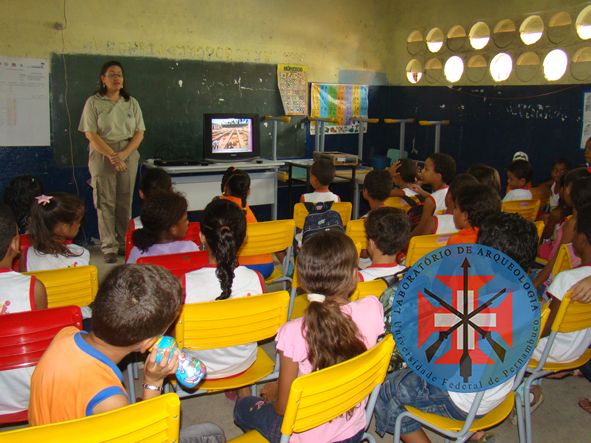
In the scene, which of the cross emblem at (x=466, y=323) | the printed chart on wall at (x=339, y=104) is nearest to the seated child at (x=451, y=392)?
the cross emblem at (x=466, y=323)

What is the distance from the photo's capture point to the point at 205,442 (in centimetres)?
163

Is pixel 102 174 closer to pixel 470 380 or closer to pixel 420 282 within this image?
pixel 420 282

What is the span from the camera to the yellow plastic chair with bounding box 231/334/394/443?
4.25 feet

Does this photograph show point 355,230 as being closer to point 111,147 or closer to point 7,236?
point 7,236

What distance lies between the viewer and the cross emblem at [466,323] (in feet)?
6.40

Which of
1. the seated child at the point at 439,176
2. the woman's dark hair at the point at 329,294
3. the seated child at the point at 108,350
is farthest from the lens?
the seated child at the point at 439,176

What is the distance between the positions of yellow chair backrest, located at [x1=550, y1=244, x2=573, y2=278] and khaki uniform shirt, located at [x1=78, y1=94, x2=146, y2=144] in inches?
147

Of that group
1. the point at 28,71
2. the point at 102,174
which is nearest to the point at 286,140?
the point at 102,174

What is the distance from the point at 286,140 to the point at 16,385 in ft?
16.4

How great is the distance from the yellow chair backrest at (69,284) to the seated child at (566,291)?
5.68 feet

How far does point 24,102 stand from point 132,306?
4296mm

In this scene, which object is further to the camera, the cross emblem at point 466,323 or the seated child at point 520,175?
the seated child at point 520,175

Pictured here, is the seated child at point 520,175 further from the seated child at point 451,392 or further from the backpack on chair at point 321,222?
the seated child at point 451,392

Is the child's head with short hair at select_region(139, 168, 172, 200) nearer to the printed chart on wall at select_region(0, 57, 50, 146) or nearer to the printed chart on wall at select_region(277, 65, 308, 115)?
the printed chart on wall at select_region(0, 57, 50, 146)
